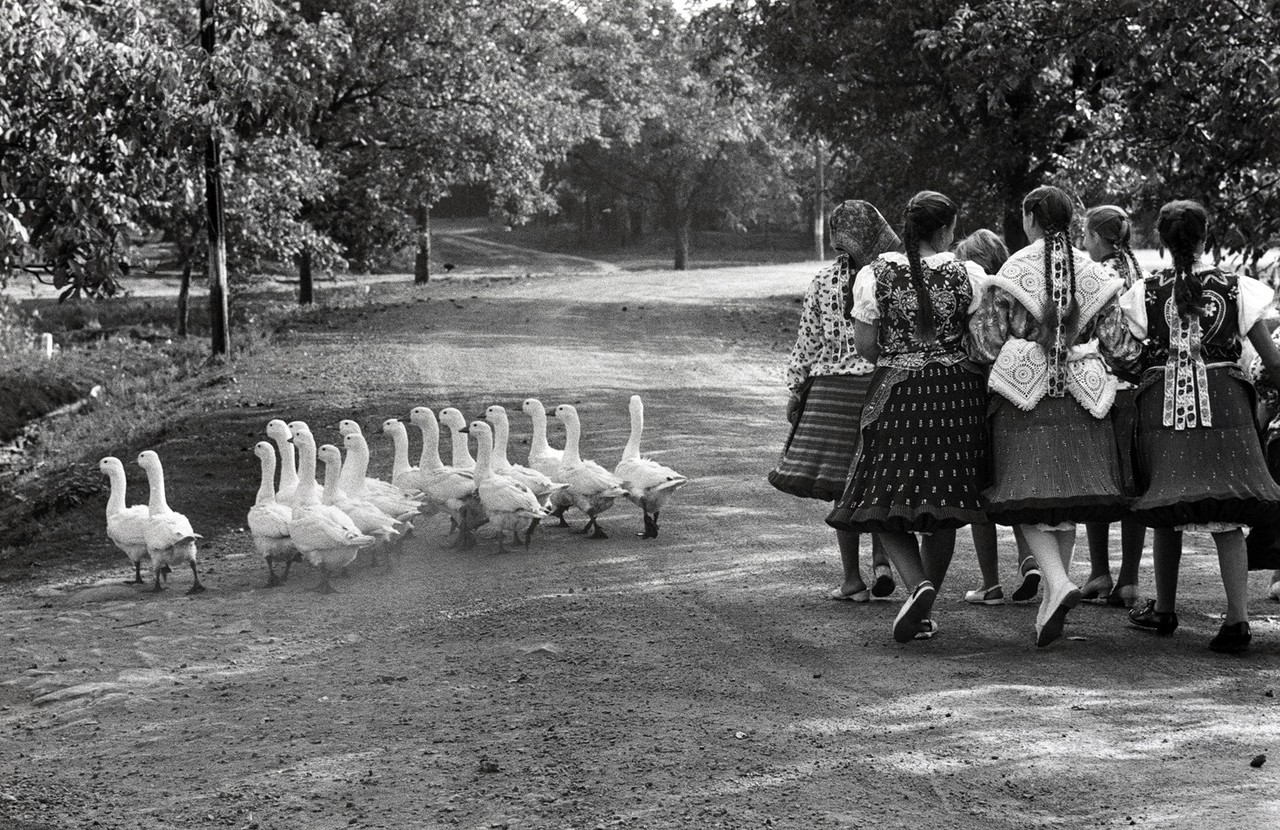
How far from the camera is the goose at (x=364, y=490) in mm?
9711

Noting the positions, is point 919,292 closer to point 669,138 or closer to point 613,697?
point 613,697

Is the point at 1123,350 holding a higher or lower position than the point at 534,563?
higher

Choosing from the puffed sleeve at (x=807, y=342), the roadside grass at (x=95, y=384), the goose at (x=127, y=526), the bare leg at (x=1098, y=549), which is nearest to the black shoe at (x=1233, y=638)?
the bare leg at (x=1098, y=549)

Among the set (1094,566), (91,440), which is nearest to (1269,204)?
(1094,566)

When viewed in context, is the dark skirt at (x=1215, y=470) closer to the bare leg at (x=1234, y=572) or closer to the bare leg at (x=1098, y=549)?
the bare leg at (x=1234, y=572)

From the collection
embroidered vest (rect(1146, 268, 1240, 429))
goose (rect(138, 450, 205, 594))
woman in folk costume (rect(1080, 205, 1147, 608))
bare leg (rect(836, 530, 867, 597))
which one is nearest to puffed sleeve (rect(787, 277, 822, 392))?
bare leg (rect(836, 530, 867, 597))

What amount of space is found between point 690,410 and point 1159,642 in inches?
336

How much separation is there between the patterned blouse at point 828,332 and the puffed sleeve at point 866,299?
0.57 m

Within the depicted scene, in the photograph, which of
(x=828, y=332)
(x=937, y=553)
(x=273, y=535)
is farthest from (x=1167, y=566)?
(x=273, y=535)

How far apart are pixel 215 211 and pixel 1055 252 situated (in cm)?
1410

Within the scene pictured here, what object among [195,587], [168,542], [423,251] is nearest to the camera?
[168,542]

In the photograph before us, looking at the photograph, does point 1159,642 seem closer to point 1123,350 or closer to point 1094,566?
point 1094,566

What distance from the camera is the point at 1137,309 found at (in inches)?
273

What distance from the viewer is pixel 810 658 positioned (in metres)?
6.93
